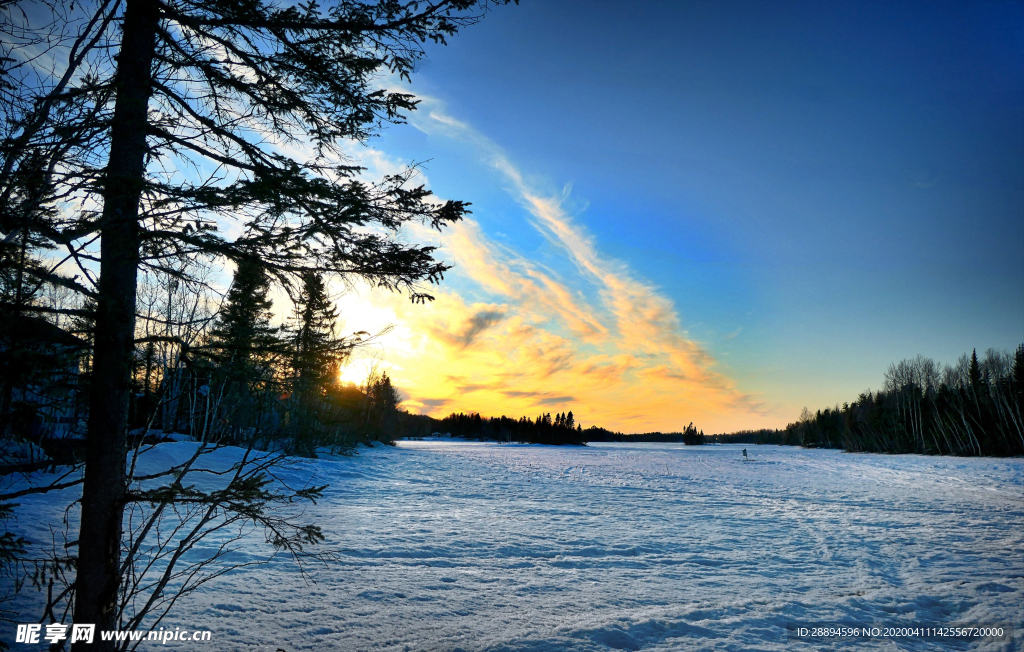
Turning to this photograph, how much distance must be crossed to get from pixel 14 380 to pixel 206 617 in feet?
11.7

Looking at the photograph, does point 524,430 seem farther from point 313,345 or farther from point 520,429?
point 313,345

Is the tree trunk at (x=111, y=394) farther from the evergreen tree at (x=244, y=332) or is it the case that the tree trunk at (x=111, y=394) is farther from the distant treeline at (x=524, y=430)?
the distant treeline at (x=524, y=430)

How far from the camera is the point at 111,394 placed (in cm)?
338

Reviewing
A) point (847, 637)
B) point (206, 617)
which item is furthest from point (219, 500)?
point (847, 637)

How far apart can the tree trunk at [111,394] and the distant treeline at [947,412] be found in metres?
54.2

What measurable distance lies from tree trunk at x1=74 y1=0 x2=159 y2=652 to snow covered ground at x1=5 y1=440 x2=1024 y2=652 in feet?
5.61

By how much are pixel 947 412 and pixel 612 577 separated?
57.1 metres

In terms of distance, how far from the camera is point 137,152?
3.58m

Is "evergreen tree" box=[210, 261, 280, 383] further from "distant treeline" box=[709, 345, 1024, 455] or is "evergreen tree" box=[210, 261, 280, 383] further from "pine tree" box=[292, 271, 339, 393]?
"distant treeline" box=[709, 345, 1024, 455]

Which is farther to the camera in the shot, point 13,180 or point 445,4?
point 445,4

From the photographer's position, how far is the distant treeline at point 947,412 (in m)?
39.4

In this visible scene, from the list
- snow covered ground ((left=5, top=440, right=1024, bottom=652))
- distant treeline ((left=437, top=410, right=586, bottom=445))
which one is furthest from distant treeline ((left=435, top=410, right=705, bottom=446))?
snow covered ground ((left=5, top=440, right=1024, bottom=652))

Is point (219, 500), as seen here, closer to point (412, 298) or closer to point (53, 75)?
point (412, 298)

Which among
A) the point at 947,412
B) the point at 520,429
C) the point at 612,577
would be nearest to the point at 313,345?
the point at 612,577
